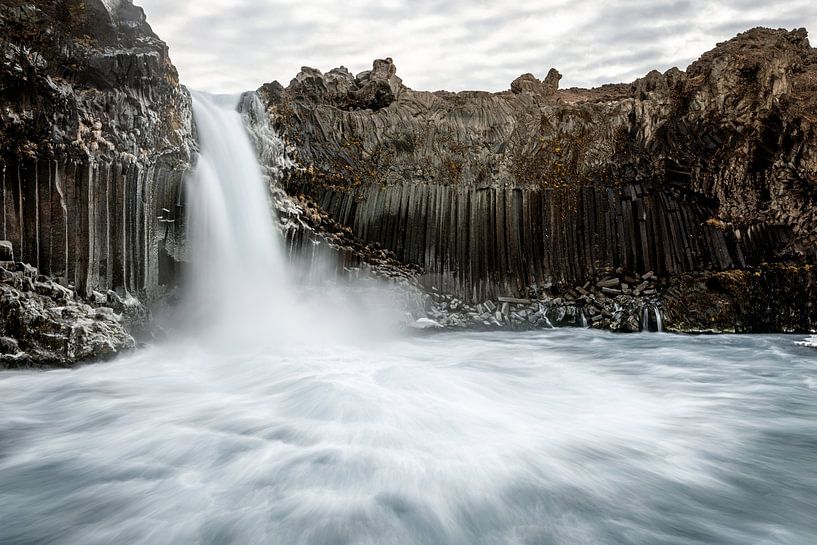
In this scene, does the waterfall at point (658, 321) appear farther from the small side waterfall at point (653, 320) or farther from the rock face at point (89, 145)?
the rock face at point (89, 145)

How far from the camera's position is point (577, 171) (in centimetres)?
1050

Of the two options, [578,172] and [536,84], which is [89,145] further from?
[536,84]

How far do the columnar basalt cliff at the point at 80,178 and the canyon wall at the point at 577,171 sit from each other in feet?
9.67

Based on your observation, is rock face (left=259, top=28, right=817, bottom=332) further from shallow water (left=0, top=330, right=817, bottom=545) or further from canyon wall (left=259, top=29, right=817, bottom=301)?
shallow water (left=0, top=330, right=817, bottom=545)

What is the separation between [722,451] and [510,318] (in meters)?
5.75

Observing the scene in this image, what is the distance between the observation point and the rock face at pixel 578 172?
964cm

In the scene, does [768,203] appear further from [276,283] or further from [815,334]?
[276,283]

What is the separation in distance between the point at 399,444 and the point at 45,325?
434 cm

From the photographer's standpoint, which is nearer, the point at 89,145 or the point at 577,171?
the point at 89,145

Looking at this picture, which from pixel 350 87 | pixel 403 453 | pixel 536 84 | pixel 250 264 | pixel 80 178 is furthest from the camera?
pixel 536 84

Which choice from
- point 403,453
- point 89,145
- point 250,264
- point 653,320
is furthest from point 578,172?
point 89,145

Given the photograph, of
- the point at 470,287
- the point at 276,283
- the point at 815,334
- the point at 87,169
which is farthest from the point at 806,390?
the point at 87,169

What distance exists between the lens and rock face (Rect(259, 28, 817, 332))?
9.64 m

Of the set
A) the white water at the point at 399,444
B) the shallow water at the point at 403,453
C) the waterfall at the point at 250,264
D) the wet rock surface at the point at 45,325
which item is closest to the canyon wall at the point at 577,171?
the waterfall at the point at 250,264
